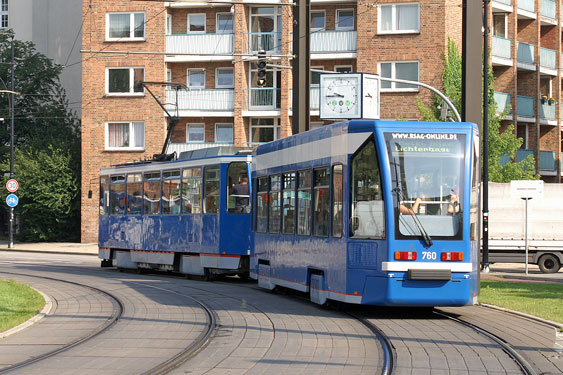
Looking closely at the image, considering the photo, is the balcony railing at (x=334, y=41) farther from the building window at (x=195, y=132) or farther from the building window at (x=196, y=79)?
the building window at (x=195, y=132)

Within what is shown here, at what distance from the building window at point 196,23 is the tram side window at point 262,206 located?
30246 millimetres

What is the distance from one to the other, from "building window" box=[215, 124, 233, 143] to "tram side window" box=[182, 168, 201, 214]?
24423mm

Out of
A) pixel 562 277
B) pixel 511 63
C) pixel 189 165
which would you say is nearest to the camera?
pixel 189 165

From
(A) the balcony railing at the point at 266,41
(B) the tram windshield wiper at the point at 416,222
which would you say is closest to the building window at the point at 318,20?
(A) the balcony railing at the point at 266,41

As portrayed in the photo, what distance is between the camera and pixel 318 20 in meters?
47.2

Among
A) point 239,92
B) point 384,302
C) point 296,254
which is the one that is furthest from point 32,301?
point 239,92

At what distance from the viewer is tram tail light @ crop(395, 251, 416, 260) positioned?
13.8m

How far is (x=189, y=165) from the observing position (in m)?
24.1

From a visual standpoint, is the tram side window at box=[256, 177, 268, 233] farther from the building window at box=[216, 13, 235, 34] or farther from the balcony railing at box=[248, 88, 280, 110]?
the building window at box=[216, 13, 235, 34]

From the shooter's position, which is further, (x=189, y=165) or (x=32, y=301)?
(x=189, y=165)

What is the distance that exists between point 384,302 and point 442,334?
146cm

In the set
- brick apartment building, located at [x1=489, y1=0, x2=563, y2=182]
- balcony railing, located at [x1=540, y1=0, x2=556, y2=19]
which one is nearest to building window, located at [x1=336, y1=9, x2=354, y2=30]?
brick apartment building, located at [x1=489, y1=0, x2=563, y2=182]

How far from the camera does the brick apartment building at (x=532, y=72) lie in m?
51.2

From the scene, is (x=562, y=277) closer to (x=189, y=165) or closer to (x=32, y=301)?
(x=189, y=165)
